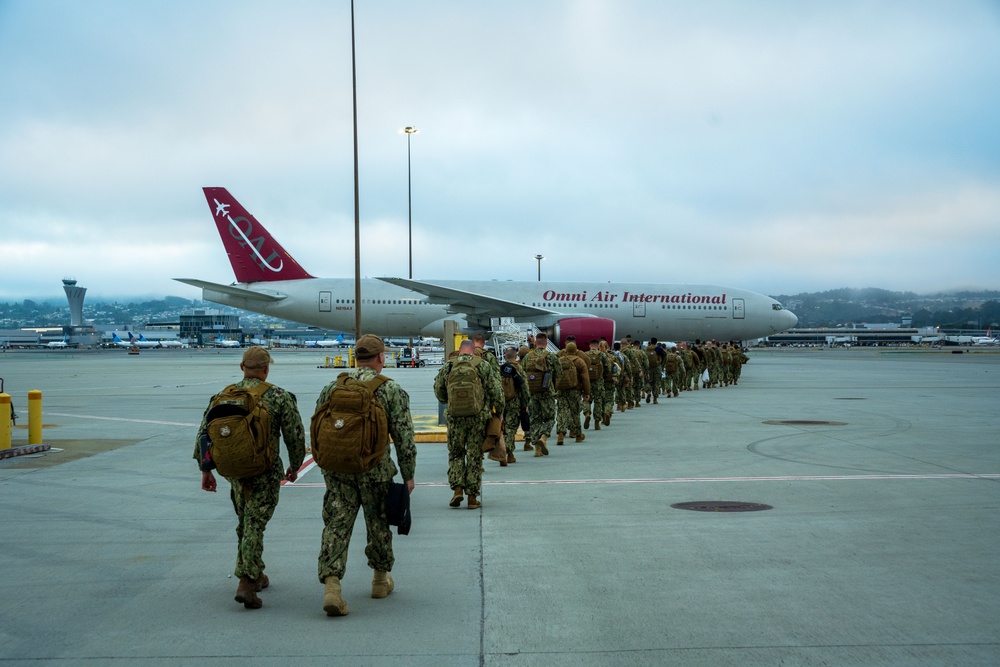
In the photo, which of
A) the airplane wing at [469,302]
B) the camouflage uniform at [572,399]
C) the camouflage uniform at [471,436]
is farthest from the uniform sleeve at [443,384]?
the airplane wing at [469,302]

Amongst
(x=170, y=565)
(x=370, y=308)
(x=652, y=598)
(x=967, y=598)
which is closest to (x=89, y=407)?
(x=170, y=565)

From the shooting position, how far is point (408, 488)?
213 inches

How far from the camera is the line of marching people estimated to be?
8289 millimetres

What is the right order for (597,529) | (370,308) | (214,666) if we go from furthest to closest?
(370,308) < (597,529) < (214,666)

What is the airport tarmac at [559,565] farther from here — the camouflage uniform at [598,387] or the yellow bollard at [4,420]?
the camouflage uniform at [598,387]

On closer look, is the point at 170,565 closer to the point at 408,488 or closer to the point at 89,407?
the point at 408,488

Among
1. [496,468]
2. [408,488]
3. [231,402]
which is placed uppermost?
[231,402]

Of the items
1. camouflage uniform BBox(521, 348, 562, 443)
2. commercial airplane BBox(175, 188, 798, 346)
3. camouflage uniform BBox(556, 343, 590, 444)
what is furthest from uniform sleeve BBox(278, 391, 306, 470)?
commercial airplane BBox(175, 188, 798, 346)

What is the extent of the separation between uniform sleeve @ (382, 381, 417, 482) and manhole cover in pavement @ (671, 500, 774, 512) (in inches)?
133

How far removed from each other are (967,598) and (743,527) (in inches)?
84.4

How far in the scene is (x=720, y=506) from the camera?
8.03 meters

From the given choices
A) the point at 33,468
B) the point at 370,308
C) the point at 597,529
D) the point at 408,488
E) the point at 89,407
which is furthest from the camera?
the point at 370,308

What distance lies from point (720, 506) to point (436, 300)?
31193mm

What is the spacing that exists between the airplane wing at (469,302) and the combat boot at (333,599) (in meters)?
29.7
